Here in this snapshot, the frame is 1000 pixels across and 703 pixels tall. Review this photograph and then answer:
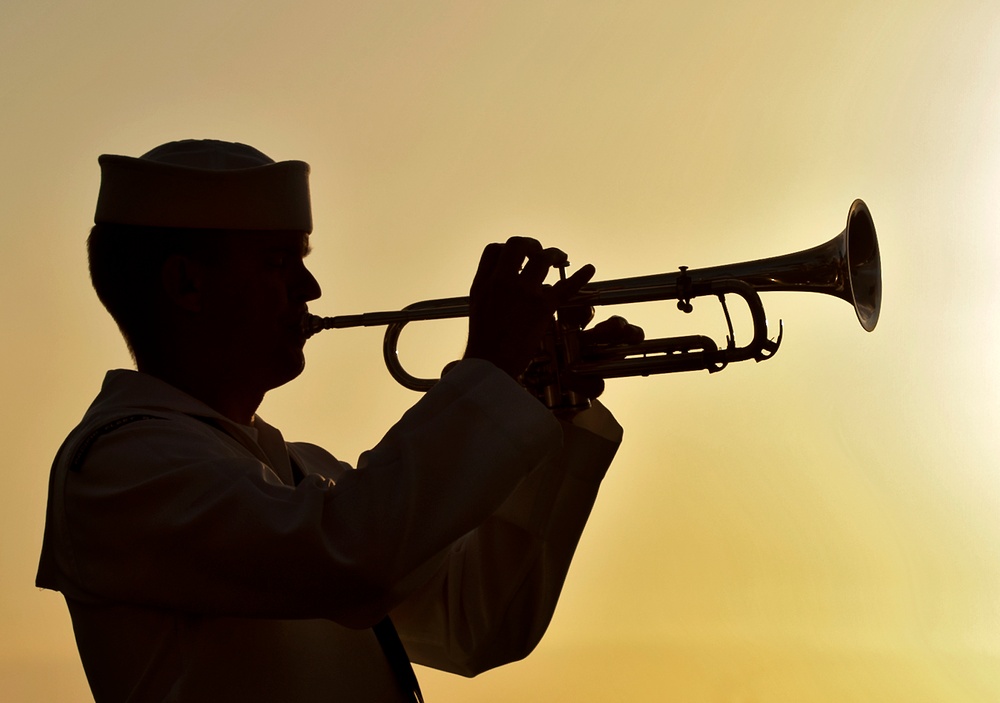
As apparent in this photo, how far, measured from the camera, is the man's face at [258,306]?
67.7 inches

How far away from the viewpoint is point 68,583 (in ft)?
5.05

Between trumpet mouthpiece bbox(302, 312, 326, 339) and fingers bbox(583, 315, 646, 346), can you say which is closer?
trumpet mouthpiece bbox(302, 312, 326, 339)

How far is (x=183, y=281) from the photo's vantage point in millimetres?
1724

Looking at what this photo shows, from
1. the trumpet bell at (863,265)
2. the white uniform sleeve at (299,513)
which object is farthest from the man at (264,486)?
the trumpet bell at (863,265)

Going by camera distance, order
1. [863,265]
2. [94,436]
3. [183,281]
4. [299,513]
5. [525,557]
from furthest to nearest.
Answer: [863,265]
[525,557]
[183,281]
[94,436]
[299,513]

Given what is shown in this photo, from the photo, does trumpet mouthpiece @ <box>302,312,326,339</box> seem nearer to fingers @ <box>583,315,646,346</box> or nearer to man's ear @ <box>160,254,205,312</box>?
man's ear @ <box>160,254,205,312</box>

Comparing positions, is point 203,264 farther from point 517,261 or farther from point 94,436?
point 517,261

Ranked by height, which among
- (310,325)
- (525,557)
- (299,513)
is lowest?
(525,557)

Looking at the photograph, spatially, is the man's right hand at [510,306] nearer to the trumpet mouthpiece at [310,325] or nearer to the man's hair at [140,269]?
the trumpet mouthpiece at [310,325]

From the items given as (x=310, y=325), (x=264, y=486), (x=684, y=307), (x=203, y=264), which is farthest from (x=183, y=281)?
(x=684, y=307)

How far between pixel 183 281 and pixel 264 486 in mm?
424

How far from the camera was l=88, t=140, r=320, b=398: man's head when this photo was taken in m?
1.72

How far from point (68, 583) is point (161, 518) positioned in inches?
8.7

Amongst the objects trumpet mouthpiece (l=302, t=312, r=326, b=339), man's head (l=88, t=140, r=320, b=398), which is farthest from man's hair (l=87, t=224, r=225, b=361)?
trumpet mouthpiece (l=302, t=312, r=326, b=339)
